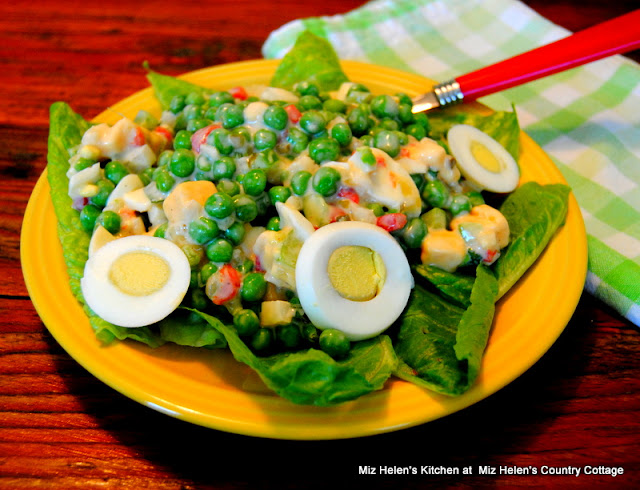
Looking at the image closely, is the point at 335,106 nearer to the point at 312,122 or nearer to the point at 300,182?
the point at 312,122

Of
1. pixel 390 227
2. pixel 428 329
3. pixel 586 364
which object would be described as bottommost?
pixel 586 364

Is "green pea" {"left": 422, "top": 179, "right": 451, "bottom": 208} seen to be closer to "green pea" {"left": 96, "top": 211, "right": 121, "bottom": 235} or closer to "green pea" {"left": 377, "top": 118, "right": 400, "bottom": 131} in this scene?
"green pea" {"left": 377, "top": 118, "right": 400, "bottom": 131}

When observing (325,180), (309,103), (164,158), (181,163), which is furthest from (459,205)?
(164,158)

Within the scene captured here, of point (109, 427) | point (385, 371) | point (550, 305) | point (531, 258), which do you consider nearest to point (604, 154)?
point (531, 258)

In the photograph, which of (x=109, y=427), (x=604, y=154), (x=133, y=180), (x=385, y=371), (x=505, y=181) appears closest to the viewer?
(x=385, y=371)

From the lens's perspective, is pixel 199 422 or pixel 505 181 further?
pixel 505 181

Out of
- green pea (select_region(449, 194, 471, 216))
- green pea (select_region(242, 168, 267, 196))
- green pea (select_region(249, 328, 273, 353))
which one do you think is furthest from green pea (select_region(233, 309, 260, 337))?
green pea (select_region(449, 194, 471, 216))

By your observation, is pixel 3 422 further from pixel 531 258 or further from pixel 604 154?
pixel 604 154
